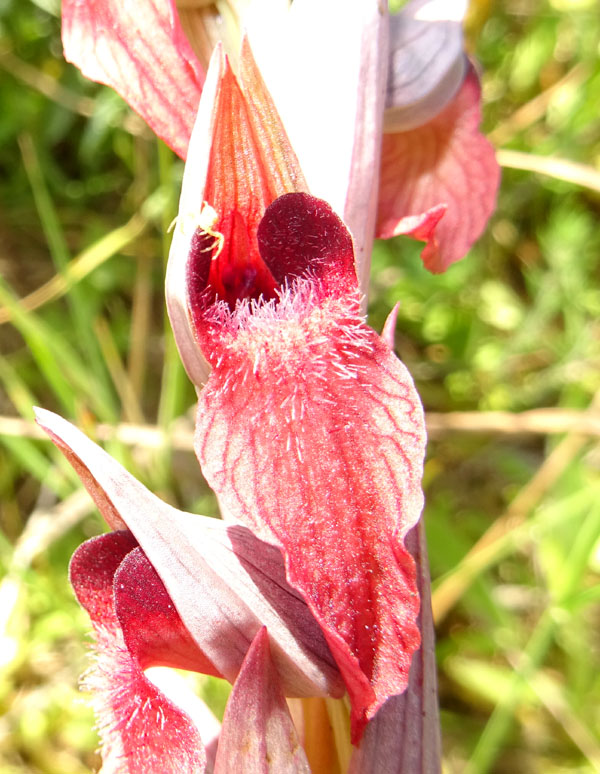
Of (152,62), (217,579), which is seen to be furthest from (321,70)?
(217,579)

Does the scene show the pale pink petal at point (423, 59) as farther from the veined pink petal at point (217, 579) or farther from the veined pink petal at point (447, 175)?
the veined pink petal at point (217, 579)

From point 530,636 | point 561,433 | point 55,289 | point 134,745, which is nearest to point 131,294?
point 55,289

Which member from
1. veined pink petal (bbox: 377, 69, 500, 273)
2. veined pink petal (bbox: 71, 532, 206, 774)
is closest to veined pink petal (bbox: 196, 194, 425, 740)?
veined pink petal (bbox: 71, 532, 206, 774)

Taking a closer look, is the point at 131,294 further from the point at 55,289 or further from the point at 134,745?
the point at 134,745

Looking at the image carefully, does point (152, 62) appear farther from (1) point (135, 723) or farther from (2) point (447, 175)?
(1) point (135, 723)

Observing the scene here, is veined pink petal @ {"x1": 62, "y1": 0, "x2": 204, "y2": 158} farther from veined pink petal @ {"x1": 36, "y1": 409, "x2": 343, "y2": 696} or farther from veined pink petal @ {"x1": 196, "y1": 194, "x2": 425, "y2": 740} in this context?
veined pink petal @ {"x1": 36, "y1": 409, "x2": 343, "y2": 696}

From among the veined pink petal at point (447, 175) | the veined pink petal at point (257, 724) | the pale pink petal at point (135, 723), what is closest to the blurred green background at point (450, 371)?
the veined pink petal at point (447, 175)
